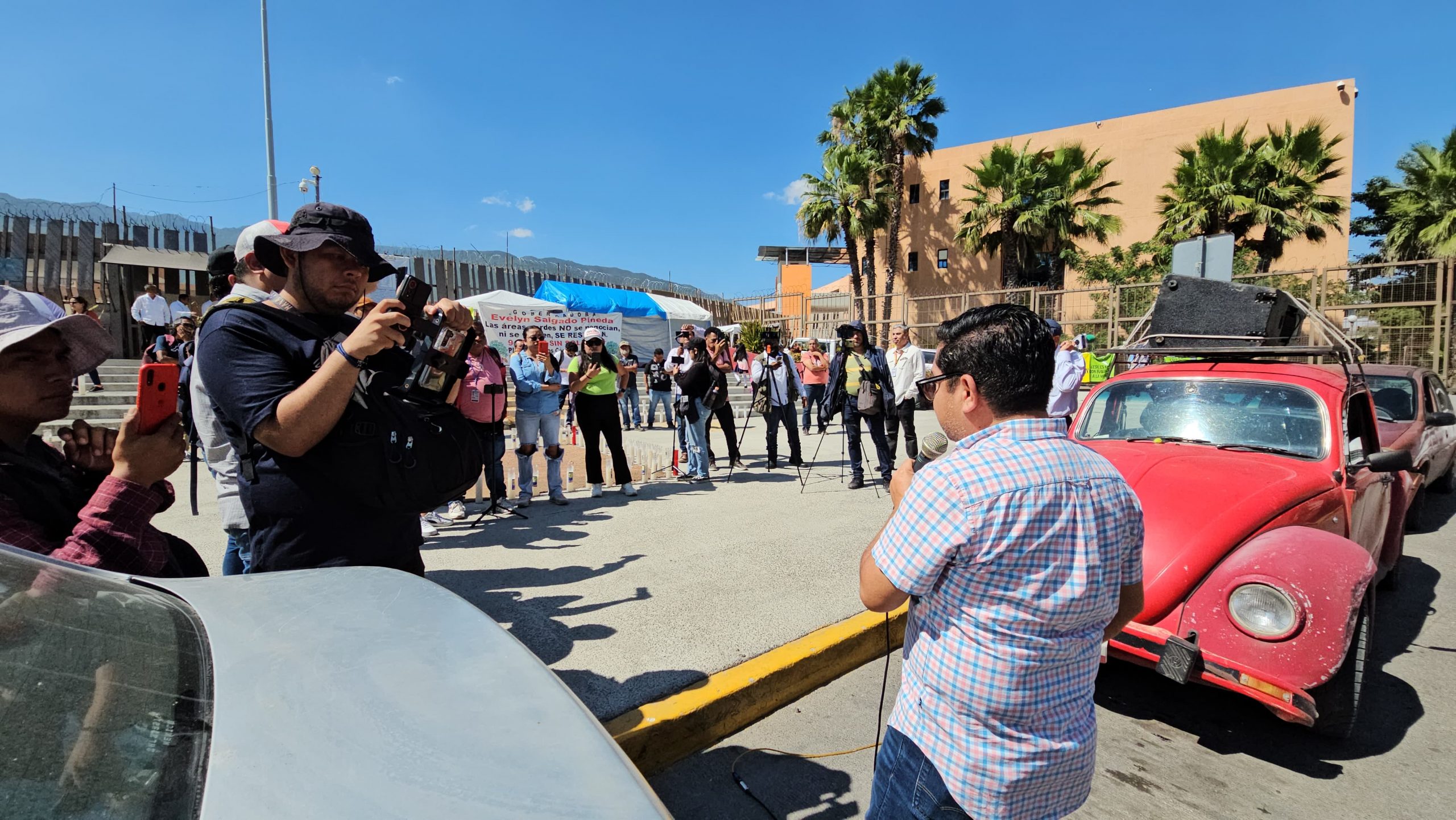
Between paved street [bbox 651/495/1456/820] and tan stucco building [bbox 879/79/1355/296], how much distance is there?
85.9 feet

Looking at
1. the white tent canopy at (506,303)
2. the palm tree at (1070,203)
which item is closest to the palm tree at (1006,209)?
the palm tree at (1070,203)

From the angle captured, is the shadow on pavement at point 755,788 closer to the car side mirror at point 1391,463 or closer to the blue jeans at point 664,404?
the car side mirror at point 1391,463

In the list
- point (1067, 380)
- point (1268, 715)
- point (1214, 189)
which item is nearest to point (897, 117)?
point (1214, 189)

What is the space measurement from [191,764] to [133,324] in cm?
1833

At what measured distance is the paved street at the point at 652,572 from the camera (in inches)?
141

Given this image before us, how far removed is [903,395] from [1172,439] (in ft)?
12.8

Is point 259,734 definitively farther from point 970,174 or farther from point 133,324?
point 970,174

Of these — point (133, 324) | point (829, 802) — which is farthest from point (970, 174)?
point (829, 802)

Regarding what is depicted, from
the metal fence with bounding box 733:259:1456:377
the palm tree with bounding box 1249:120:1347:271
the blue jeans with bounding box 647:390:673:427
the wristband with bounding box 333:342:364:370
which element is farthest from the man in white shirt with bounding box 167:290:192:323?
the palm tree with bounding box 1249:120:1347:271

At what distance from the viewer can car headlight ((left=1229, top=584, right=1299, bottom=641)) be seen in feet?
9.15

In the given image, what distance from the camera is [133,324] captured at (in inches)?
579

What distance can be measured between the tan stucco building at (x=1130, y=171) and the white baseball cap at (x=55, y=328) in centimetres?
2995

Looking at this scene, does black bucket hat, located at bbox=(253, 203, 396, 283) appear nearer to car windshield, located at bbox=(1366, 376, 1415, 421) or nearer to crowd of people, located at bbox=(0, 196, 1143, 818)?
crowd of people, located at bbox=(0, 196, 1143, 818)

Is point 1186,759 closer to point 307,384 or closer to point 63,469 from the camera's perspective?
point 307,384
